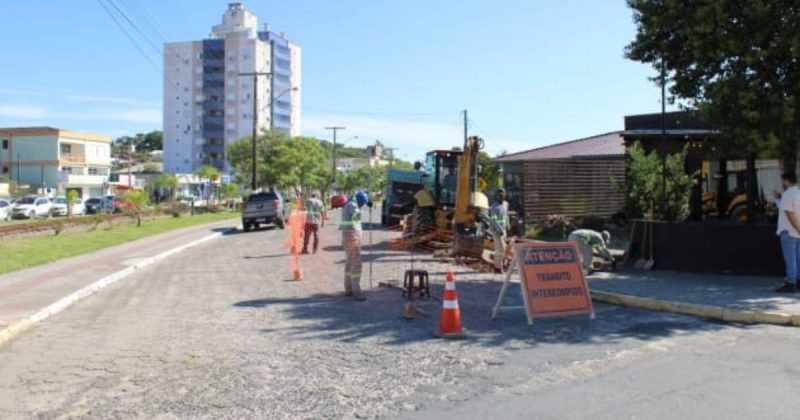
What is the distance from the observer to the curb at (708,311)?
9320mm

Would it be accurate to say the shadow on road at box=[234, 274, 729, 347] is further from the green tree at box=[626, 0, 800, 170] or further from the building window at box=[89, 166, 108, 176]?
the building window at box=[89, 166, 108, 176]

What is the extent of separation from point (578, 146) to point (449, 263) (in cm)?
1702

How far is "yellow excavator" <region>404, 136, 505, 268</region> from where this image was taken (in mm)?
16938

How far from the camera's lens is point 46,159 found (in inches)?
3241

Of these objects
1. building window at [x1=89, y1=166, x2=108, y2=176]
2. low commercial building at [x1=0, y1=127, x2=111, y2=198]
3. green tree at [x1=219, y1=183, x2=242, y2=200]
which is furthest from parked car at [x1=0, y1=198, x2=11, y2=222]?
building window at [x1=89, y1=166, x2=108, y2=176]

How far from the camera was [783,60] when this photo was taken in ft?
39.5

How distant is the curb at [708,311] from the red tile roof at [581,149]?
17012mm

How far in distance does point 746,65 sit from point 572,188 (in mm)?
11070

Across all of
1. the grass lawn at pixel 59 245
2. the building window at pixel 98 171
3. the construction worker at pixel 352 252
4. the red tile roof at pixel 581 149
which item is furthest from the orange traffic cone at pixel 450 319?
the building window at pixel 98 171

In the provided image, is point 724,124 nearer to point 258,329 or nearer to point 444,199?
point 258,329

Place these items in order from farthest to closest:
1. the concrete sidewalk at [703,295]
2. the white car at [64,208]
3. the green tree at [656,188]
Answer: the white car at [64,208]
the green tree at [656,188]
the concrete sidewalk at [703,295]

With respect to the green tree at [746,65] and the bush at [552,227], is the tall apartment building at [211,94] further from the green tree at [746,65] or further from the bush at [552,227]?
the green tree at [746,65]

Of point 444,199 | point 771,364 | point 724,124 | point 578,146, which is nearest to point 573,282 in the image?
point 771,364

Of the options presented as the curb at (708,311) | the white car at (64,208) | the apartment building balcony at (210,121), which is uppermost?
the apartment building balcony at (210,121)
